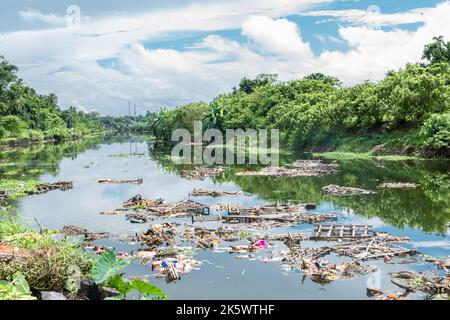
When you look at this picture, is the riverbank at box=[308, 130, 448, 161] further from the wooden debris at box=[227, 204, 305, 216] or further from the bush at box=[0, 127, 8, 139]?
the bush at box=[0, 127, 8, 139]

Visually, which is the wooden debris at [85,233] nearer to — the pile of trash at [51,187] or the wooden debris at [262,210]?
the wooden debris at [262,210]

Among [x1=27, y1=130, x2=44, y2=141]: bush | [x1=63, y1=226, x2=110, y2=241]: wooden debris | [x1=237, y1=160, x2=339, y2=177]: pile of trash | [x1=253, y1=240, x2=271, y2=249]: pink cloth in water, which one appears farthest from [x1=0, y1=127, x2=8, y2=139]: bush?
[x1=253, y1=240, x2=271, y2=249]: pink cloth in water

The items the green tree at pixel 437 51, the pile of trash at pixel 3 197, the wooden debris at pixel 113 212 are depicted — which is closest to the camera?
the wooden debris at pixel 113 212

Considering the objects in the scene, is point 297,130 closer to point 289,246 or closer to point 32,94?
point 289,246

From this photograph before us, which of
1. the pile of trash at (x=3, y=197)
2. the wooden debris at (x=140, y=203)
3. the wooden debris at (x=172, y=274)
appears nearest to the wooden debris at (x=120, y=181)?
the pile of trash at (x=3, y=197)
